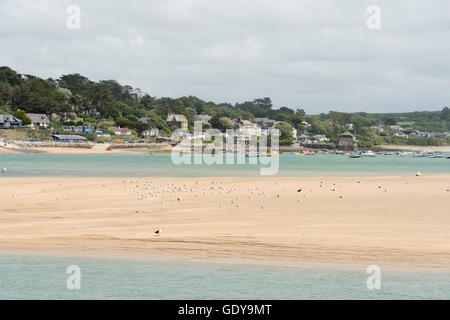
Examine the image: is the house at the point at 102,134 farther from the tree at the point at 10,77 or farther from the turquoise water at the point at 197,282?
the turquoise water at the point at 197,282

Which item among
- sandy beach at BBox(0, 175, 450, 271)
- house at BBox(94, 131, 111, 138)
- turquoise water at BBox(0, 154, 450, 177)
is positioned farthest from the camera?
house at BBox(94, 131, 111, 138)

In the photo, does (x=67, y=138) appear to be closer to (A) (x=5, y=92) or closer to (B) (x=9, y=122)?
(B) (x=9, y=122)

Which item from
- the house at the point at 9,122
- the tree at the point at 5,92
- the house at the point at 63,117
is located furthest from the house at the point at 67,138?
the tree at the point at 5,92

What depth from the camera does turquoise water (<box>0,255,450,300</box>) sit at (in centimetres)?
1171

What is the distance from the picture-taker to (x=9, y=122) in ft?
460

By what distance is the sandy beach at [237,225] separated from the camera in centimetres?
1470

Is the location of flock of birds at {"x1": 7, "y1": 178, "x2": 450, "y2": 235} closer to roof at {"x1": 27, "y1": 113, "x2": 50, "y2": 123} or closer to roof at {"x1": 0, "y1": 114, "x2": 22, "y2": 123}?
roof at {"x1": 0, "y1": 114, "x2": 22, "y2": 123}

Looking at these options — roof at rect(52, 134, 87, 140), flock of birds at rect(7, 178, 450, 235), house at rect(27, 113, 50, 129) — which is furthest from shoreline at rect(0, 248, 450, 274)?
house at rect(27, 113, 50, 129)

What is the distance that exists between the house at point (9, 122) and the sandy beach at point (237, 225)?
11992 cm

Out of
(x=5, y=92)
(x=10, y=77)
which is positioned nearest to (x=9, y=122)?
(x=5, y=92)

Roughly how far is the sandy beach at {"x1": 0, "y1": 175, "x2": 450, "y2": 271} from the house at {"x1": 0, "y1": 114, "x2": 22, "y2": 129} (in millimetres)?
119924

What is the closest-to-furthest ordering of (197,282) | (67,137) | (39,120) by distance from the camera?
(197,282) < (67,137) < (39,120)

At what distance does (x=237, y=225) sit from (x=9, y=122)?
13460 centimetres
